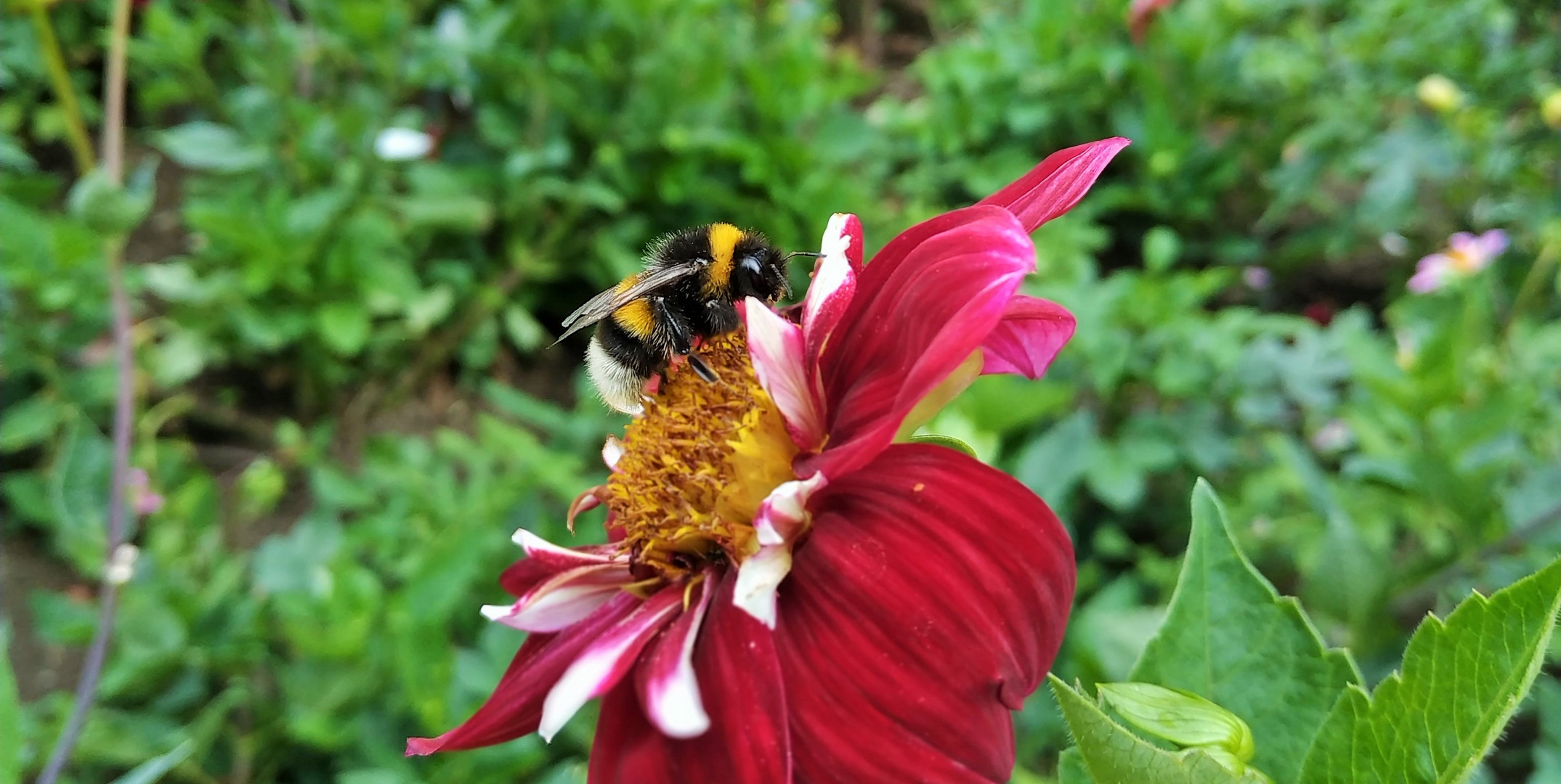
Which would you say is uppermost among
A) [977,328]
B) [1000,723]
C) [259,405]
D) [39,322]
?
[977,328]

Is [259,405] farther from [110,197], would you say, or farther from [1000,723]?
[1000,723]

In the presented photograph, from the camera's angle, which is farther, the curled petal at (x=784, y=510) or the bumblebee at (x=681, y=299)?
the bumblebee at (x=681, y=299)

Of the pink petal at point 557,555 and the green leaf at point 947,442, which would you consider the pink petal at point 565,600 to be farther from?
the green leaf at point 947,442

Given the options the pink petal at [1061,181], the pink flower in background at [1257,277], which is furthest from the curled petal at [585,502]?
the pink flower in background at [1257,277]

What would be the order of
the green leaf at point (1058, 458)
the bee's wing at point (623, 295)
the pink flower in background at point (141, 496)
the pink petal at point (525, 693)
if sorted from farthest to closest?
1. the pink flower in background at point (141, 496)
2. the green leaf at point (1058, 458)
3. the bee's wing at point (623, 295)
4. the pink petal at point (525, 693)

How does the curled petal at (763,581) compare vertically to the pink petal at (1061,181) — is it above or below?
below

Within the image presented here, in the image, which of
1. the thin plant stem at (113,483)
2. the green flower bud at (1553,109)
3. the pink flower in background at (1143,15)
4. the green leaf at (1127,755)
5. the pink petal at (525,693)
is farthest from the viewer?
the pink flower in background at (1143,15)

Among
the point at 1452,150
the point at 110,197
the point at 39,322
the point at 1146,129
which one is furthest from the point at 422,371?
the point at 1452,150

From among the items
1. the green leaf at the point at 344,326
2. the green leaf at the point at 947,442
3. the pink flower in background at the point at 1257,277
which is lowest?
the pink flower in background at the point at 1257,277
